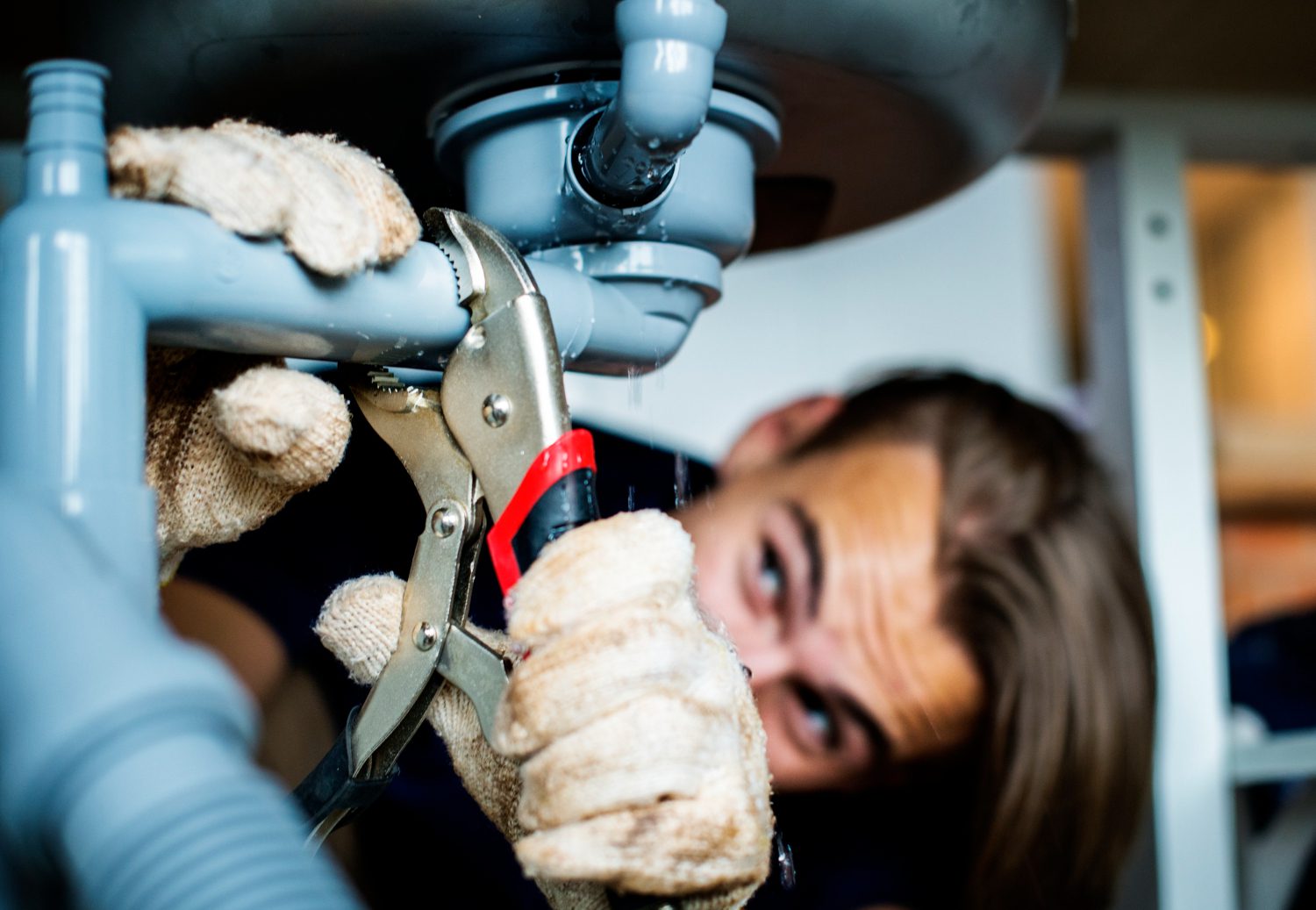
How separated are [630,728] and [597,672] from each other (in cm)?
1

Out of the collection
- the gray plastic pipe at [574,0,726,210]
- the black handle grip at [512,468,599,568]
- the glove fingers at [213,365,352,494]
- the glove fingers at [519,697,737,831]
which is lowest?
the glove fingers at [519,697,737,831]

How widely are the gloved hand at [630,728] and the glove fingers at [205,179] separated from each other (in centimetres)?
9

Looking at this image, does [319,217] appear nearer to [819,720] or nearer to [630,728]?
[630,728]

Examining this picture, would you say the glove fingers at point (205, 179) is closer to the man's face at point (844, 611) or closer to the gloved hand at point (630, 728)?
the gloved hand at point (630, 728)

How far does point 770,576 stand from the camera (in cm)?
76

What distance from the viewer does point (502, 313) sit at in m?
0.26

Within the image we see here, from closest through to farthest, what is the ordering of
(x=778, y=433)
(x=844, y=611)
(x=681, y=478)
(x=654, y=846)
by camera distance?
(x=654, y=846) < (x=844, y=611) < (x=681, y=478) < (x=778, y=433)

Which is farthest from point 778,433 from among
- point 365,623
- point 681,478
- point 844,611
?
point 365,623

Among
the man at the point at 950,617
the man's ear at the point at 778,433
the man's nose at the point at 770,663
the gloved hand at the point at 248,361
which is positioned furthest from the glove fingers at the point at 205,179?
the man's ear at the point at 778,433

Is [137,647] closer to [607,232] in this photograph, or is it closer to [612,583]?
[612,583]

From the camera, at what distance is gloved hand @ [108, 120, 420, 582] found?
23 centimetres

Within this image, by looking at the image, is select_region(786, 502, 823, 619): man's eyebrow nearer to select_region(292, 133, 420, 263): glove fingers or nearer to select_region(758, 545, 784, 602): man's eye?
select_region(758, 545, 784, 602): man's eye

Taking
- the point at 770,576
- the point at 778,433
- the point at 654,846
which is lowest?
the point at 654,846

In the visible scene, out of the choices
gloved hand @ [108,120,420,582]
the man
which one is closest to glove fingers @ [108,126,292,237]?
gloved hand @ [108,120,420,582]
